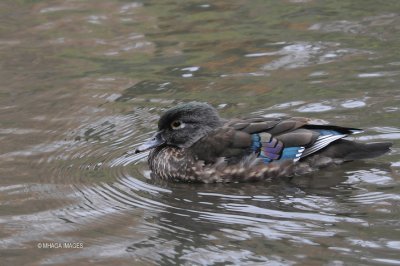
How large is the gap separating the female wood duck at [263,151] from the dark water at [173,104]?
155 millimetres

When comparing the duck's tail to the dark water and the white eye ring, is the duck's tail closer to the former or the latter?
the dark water

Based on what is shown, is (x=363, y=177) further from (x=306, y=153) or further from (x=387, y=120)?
(x=387, y=120)

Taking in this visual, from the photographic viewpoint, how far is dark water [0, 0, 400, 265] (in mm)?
7684

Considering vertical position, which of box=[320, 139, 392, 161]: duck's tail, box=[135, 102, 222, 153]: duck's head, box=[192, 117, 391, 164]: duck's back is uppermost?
box=[135, 102, 222, 153]: duck's head

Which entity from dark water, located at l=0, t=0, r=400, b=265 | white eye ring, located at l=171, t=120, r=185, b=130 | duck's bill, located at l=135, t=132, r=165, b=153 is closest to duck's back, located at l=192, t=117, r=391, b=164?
dark water, located at l=0, t=0, r=400, b=265

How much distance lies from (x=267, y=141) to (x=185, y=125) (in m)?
0.95

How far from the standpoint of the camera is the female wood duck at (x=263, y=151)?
9453mm

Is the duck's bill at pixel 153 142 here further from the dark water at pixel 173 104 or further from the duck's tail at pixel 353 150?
the duck's tail at pixel 353 150

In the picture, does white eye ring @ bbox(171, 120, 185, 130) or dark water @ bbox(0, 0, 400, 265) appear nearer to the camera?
dark water @ bbox(0, 0, 400, 265)

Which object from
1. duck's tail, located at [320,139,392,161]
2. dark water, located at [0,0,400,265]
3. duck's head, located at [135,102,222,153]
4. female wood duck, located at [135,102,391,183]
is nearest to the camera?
dark water, located at [0,0,400,265]

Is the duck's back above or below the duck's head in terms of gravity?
below

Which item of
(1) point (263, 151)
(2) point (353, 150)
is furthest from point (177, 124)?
(2) point (353, 150)

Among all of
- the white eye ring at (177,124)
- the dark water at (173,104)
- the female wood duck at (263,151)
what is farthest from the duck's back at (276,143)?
the white eye ring at (177,124)

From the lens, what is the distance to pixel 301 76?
1217 cm
